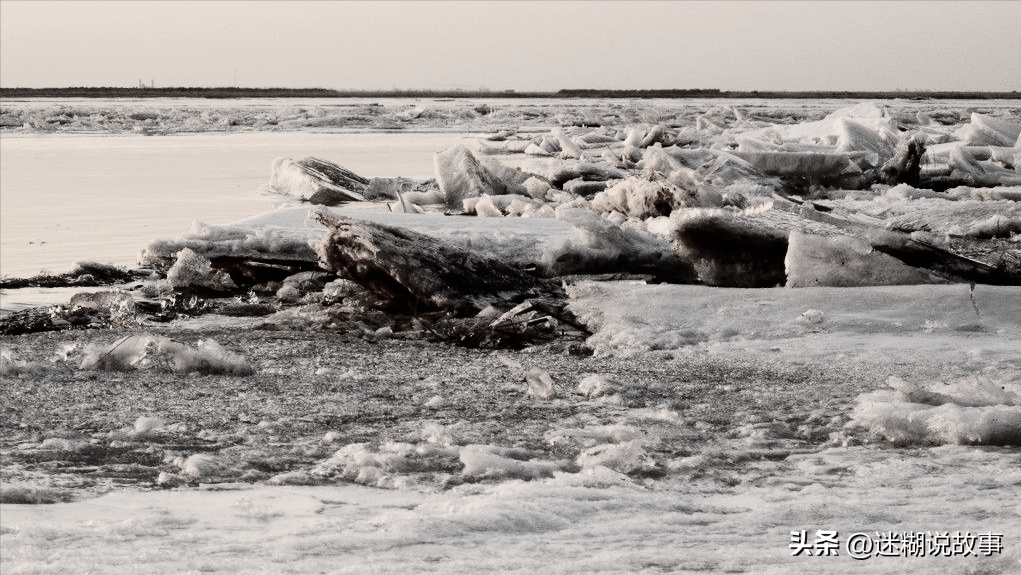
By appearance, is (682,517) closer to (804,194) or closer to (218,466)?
(218,466)

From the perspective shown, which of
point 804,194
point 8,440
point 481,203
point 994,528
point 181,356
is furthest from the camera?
point 804,194

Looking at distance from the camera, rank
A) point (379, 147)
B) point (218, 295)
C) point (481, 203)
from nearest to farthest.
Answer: point (218, 295), point (481, 203), point (379, 147)

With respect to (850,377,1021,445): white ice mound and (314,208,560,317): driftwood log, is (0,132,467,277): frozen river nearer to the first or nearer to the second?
(314,208,560,317): driftwood log

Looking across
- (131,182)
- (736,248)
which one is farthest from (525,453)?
(131,182)

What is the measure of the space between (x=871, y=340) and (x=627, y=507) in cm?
166

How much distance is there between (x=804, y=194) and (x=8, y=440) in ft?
24.2

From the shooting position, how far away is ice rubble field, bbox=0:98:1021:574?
5.44ft

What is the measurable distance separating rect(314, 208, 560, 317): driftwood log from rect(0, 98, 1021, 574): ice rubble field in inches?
24.9

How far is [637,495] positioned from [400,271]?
189 cm

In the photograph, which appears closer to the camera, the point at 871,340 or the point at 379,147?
the point at 871,340

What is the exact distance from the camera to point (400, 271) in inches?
147

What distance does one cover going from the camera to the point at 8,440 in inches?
89.0

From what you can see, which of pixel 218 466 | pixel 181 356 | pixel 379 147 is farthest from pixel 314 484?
pixel 379 147

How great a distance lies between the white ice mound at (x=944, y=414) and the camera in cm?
234
